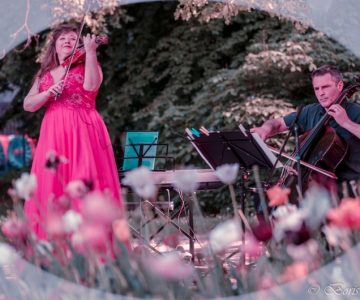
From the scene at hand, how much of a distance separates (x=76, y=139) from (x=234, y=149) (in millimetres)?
914

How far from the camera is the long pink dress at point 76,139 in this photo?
356 cm

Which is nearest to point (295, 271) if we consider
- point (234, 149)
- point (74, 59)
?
point (234, 149)

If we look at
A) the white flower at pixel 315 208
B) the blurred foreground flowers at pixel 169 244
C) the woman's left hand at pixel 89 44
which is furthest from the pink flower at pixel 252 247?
the woman's left hand at pixel 89 44

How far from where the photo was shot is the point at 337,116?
3.71 m

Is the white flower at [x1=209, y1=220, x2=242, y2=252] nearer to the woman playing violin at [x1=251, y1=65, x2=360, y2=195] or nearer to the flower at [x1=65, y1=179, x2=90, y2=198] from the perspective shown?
the flower at [x1=65, y1=179, x2=90, y2=198]

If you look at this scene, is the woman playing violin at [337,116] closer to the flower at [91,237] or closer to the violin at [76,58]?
the violin at [76,58]

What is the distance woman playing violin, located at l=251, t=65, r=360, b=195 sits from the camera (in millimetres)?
3723

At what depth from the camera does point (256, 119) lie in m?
7.62

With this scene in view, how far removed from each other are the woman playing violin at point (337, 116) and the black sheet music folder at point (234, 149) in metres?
0.45

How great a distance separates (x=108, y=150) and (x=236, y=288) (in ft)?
5.38

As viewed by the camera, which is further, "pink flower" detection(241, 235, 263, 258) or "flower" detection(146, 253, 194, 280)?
"pink flower" detection(241, 235, 263, 258)

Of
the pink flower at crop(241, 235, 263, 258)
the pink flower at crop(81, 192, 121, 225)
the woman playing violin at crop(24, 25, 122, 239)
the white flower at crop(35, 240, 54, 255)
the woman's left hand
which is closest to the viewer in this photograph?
the pink flower at crop(81, 192, 121, 225)

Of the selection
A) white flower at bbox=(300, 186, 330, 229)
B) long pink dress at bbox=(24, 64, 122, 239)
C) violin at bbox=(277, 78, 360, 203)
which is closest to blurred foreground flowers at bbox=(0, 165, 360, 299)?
white flower at bbox=(300, 186, 330, 229)

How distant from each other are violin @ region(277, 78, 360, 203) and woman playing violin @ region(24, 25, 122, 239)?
99 centimetres
